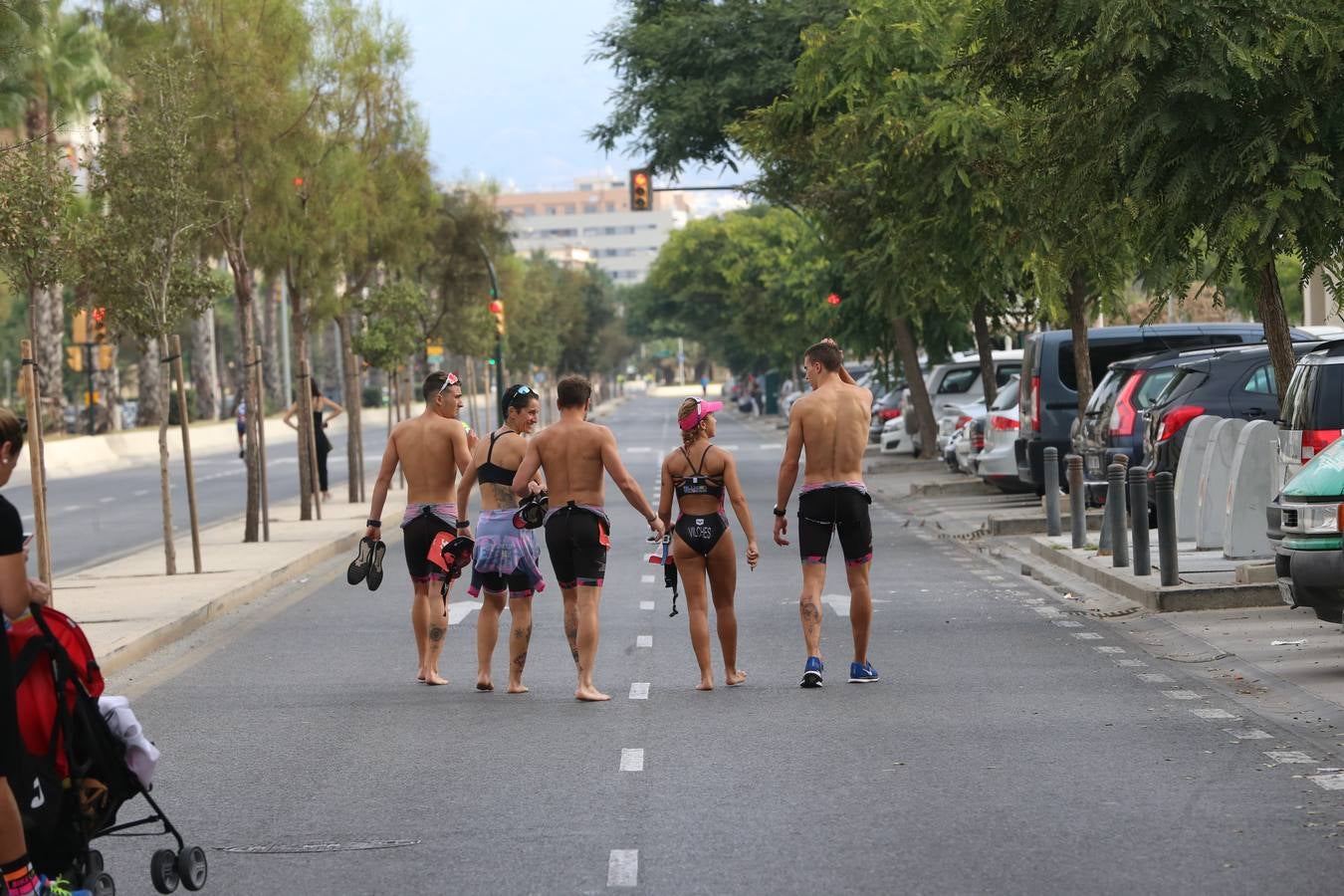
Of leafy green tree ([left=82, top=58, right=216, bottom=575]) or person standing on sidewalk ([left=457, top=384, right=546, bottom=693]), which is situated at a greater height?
leafy green tree ([left=82, top=58, right=216, bottom=575])

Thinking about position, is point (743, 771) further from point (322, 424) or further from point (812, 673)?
point (322, 424)

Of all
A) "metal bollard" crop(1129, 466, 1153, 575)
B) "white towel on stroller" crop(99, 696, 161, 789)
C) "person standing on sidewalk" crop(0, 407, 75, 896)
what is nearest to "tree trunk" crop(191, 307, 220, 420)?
"metal bollard" crop(1129, 466, 1153, 575)

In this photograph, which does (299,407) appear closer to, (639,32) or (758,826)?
(639,32)

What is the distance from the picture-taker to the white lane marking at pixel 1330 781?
8.58 metres

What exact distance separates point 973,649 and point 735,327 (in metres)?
68.3

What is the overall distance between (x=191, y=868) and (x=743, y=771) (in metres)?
3.14

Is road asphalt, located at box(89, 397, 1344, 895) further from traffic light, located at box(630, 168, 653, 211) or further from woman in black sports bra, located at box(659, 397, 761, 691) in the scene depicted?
traffic light, located at box(630, 168, 653, 211)

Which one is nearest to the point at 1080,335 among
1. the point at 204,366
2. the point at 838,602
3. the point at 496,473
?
the point at 838,602

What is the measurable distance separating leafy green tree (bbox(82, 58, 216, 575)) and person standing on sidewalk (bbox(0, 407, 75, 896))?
1425 cm

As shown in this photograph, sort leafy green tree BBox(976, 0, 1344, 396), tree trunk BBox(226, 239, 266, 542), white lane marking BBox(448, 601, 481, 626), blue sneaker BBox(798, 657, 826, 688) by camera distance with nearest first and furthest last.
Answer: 1. blue sneaker BBox(798, 657, 826, 688)
2. leafy green tree BBox(976, 0, 1344, 396)
3. white lane marking BBox(448, 601, 481, 626)
4. tree trunk BBox(226, 239, 266, 542)

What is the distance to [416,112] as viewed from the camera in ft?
114

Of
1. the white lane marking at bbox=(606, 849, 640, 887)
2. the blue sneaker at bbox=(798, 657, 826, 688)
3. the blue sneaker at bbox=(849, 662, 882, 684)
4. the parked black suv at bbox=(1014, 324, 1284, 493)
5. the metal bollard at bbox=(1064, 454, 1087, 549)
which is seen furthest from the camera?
the parked black suv at bbox=(1014, 324, 1284, 493)

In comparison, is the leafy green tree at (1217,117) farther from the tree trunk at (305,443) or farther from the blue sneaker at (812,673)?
the tree trunk at (305,443)

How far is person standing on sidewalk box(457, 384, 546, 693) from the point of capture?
11.9 m
